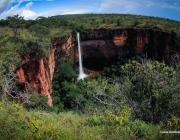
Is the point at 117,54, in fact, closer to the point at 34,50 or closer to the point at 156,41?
A: the point at 156,41

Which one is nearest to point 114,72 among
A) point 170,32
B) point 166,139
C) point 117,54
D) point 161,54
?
point 117,54

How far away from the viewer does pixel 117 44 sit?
107 feet

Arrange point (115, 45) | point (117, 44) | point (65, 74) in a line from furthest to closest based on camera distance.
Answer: point (115, 45) → point (117, 44) → point (65, 74)

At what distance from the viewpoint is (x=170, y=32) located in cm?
2700

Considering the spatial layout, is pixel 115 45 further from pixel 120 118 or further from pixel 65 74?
pixel 120 118

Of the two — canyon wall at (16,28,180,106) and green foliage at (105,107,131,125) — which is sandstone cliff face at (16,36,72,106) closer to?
canyon wall at (16,28,180,106)

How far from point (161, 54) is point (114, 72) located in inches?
302

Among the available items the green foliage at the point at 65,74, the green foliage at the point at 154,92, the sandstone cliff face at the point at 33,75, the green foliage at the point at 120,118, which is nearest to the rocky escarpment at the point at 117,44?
the green foliage at the point at 65,74

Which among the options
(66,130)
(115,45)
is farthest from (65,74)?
(66,130)

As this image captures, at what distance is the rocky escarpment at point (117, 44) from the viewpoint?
30286mm

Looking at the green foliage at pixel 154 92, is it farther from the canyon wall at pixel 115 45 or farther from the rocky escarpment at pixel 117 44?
the rocky escarpment at pixel 117 44

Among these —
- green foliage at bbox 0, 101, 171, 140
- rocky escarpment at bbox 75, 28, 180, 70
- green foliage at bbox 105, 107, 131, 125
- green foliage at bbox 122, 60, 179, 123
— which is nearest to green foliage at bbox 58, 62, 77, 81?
rocky escarpment at bbox 75, 28, 180, 70

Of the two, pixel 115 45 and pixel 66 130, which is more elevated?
pixel 115 45

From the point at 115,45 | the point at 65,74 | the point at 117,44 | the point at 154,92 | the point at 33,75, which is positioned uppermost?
the point at 117,44
